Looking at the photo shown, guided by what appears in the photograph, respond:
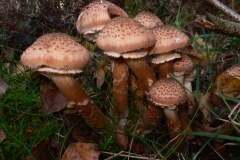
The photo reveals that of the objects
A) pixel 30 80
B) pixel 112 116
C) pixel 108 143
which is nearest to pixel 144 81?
pixel 112 116

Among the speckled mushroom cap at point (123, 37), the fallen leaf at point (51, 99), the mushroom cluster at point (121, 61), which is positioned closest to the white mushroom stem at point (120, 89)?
the mushroom cluster at point (121, 61)

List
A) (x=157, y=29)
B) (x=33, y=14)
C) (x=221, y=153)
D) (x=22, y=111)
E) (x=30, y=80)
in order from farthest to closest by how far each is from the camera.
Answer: (x=33, y=14), (x=30, y=80), (x=22, y=111), (x=221, y=153), (x=157, y=29)

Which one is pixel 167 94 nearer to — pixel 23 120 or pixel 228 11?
pixel 228 11

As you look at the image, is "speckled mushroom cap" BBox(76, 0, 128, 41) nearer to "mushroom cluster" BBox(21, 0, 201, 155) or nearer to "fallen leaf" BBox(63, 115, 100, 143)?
"mushroom cluster" BBox(21, 0, 201, 155)

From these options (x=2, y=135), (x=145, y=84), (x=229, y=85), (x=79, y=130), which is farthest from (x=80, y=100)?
(x=229, y=85)

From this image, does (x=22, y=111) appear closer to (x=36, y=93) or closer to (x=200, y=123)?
(x=36, y=93)

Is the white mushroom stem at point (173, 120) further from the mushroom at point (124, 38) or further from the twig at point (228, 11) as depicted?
the twig at point (228, 11)
